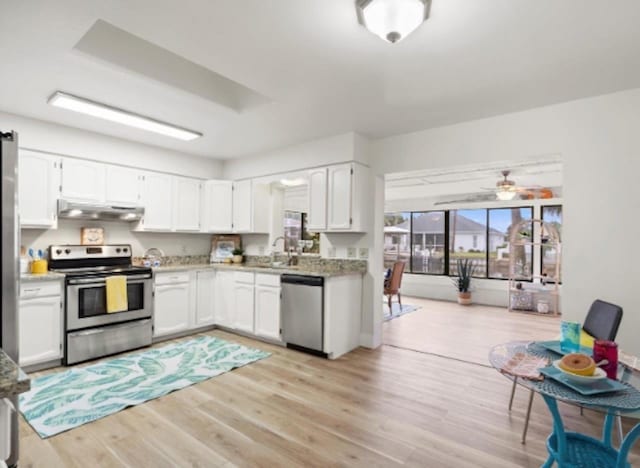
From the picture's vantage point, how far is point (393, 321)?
19.0 ft

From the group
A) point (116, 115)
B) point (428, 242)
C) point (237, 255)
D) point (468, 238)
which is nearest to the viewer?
point (116, 115)

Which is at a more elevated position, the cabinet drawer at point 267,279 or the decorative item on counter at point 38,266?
the decorative item on counter at point 38,266

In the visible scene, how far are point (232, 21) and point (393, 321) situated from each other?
4.89 m

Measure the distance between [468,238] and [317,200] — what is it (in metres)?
5.06

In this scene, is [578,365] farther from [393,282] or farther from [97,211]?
[393,282]

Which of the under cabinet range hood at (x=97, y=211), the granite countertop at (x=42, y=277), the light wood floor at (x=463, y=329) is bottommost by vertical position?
the light wood floor at (x=463, y=329)

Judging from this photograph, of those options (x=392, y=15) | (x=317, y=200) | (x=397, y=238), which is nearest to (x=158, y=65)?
(x=392, y=15)

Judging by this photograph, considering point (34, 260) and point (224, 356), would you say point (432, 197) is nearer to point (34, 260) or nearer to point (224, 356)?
point (224, 356)

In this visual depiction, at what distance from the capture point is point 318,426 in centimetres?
252

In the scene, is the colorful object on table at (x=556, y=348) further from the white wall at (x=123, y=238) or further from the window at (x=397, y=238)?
the window at (x=397, y=238)

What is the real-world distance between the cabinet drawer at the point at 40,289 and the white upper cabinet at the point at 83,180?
0.98 m

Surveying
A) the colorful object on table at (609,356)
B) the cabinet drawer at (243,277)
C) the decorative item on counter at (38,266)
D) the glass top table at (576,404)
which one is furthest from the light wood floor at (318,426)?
the decorative item on counter at (38,266)

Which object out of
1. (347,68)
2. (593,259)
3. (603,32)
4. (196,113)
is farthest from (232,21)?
(593,259)

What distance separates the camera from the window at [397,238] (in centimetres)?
889
